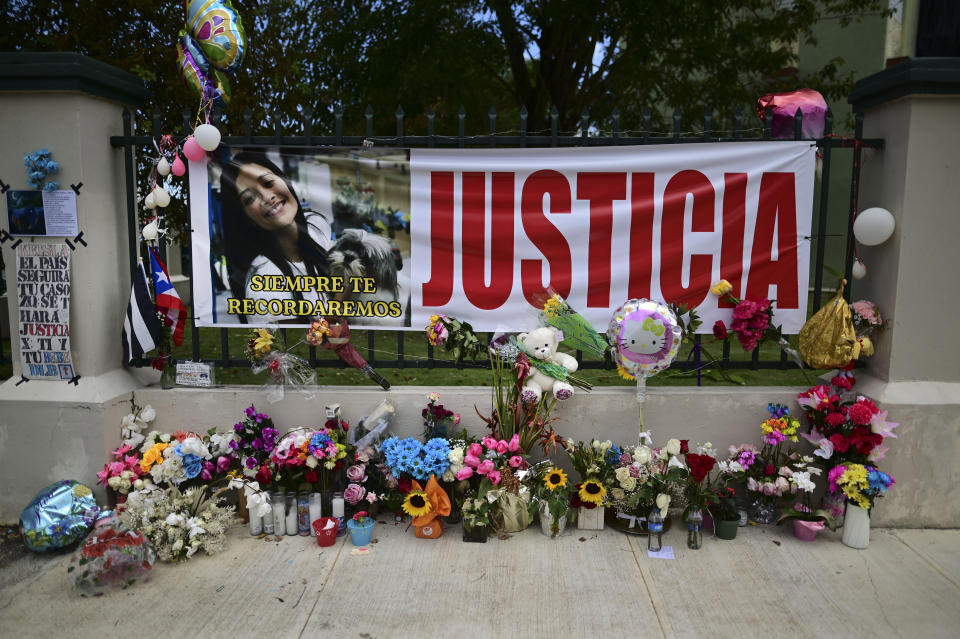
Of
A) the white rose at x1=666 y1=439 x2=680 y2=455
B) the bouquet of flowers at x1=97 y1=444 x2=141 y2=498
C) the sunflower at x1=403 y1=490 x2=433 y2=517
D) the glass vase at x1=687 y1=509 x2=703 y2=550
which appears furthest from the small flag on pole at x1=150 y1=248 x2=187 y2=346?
the glass vase at x1=687 y1=509 x2=703 y2=550

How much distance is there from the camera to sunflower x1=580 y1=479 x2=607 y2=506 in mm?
3771

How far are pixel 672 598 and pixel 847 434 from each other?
4.87ft

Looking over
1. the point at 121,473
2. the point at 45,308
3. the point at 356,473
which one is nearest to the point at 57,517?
Result: the point at 121,473

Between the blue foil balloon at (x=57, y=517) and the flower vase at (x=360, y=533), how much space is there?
58.4 inches

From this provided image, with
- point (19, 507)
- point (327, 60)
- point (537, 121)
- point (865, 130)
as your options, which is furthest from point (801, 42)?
point (19, 507)

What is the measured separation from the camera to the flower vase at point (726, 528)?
12.3 ft

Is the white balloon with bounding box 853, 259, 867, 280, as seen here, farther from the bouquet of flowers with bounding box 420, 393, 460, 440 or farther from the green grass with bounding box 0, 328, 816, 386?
the bouquet of flowers with bounding box 420, 393, 460, 440

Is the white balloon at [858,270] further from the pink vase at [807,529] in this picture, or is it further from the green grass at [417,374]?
the green grass at [417,374]

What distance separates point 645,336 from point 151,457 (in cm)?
296

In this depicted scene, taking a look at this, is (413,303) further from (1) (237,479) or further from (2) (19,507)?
(2) (19,507)

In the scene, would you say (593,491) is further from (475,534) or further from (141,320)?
(141,320)

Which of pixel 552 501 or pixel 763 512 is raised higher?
pixel 552 501

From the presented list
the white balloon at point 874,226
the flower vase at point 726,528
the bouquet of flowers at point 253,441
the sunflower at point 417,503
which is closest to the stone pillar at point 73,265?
the bouquet of flowers at point 253,441

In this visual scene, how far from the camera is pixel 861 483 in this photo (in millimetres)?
3689
